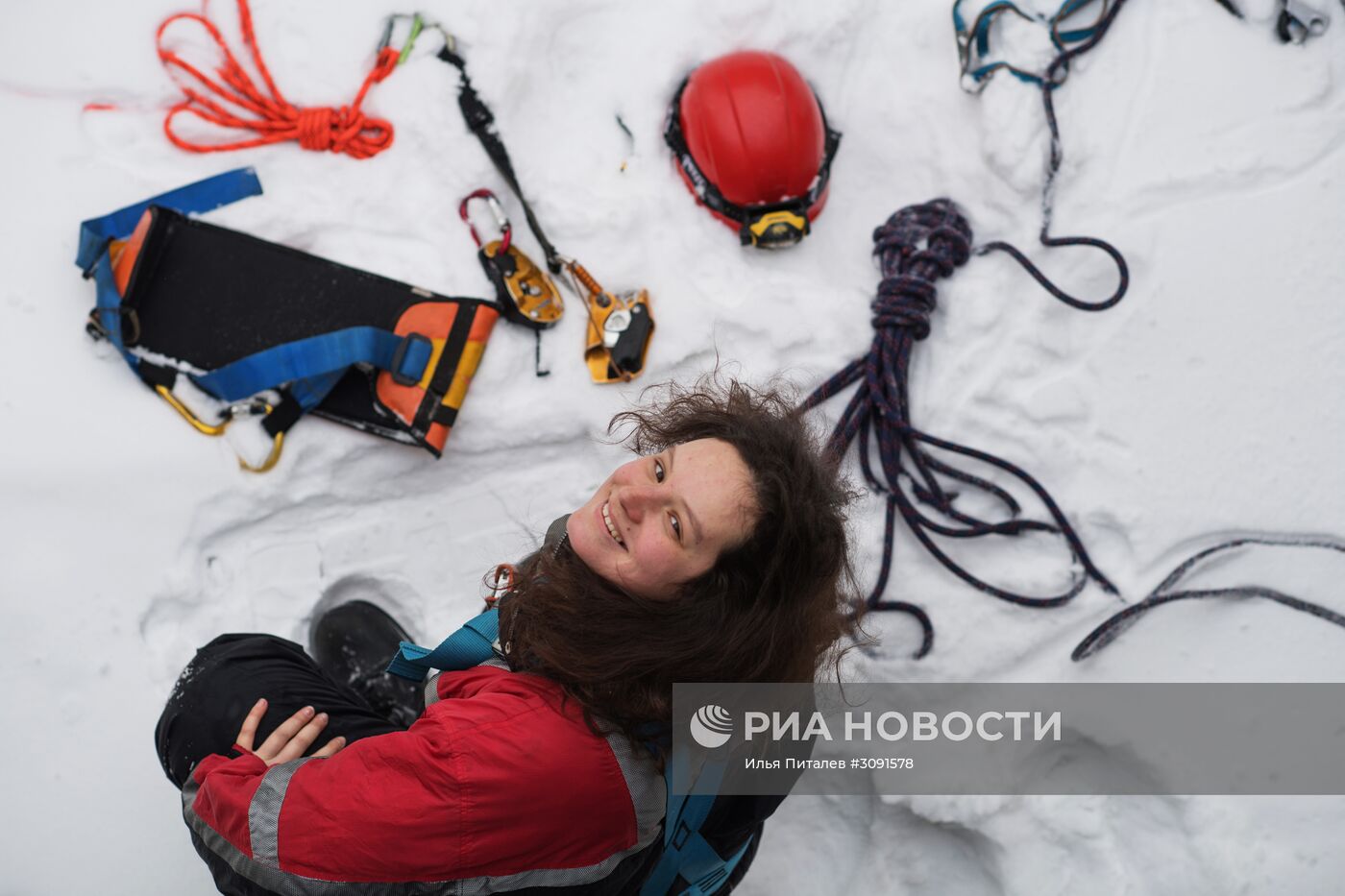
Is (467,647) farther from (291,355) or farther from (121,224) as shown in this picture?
(121,224)

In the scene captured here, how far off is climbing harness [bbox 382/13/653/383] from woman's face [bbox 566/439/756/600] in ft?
3.28

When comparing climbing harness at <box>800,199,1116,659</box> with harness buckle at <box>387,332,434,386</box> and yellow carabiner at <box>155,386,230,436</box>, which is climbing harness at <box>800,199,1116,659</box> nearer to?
harness buckle at <box>387,332,434,386</box>

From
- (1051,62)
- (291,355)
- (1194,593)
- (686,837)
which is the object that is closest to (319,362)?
(291,355)

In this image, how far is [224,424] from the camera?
8.63 feet


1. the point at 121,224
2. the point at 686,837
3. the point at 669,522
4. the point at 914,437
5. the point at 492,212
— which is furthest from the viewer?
the point at 492,212

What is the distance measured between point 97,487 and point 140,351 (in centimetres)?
39

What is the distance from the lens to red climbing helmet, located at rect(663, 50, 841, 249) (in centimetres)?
262

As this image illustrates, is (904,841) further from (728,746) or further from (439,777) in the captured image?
(439,777)

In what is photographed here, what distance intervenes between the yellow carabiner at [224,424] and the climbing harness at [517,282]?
714 mm

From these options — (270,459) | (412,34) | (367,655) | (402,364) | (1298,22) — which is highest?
(1298,22)

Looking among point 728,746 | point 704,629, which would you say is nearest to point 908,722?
point 728,746

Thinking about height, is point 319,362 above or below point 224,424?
above

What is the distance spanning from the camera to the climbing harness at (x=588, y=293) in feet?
8.71

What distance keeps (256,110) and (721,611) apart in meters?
2.12
